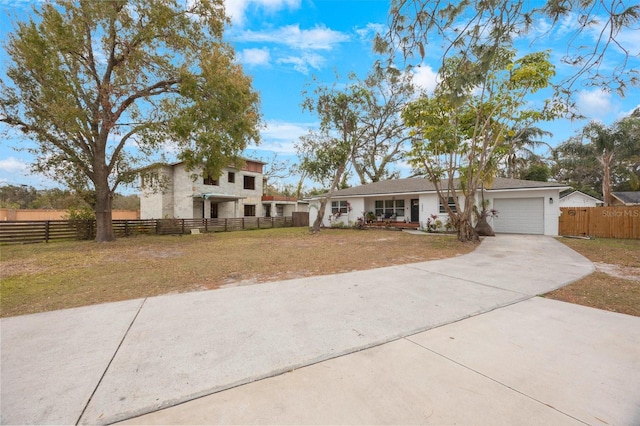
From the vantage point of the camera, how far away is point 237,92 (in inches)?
479

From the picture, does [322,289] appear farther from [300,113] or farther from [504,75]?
[300,113]

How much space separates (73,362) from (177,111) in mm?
12204

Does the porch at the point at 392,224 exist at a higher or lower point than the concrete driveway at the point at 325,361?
higher

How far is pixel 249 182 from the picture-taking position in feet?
83.2

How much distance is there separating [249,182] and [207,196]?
552 centimetres

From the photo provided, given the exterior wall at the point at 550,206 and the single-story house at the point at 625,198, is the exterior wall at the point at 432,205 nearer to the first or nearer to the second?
the exterior wall at the point at 550,206

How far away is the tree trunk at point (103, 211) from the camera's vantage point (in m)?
12.9

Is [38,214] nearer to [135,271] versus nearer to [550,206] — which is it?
[135,271]

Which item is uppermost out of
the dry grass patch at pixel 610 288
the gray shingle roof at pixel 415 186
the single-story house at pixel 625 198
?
the gray shingle roof at pixel 415 186

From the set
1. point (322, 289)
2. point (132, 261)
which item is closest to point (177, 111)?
point (132, 261)

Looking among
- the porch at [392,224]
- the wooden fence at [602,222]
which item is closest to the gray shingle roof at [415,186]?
the wooden fence at [602,222]

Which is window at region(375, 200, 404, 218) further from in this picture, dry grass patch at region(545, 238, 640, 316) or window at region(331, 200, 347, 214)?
dry grass patch at region(545, 238, 640, 316)

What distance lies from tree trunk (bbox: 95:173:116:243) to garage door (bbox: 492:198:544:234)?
66.4ft

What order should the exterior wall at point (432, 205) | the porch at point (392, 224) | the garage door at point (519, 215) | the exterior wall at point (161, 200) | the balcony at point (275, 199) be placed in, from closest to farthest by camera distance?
the exterior wall at point (432, 205)
the garage door at point (519, 215)
the porch at point (392, 224)
the exterior wall at point (161, 200)
the balcony at point (275, 199)
